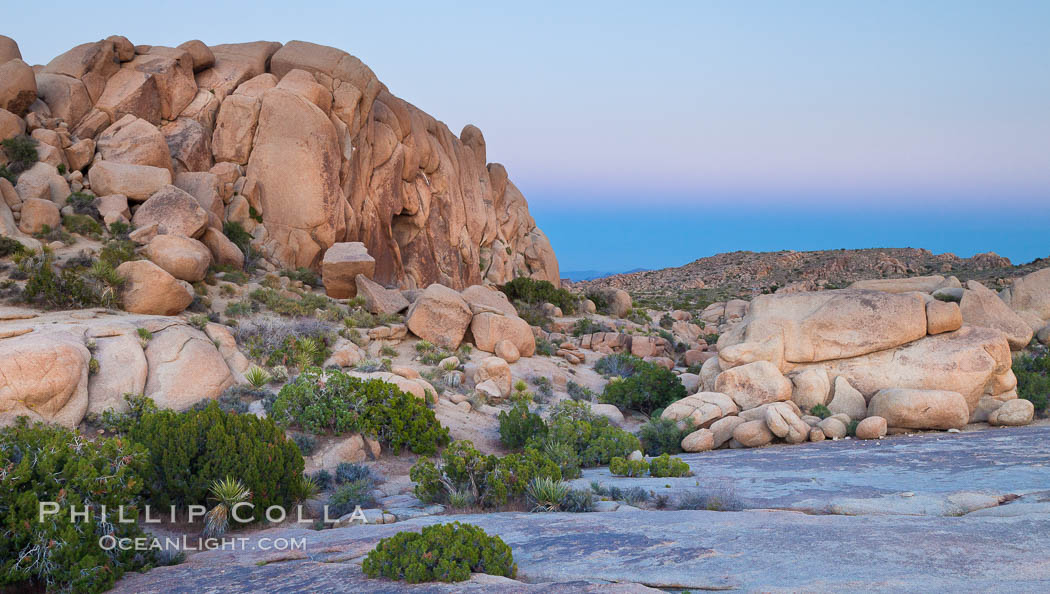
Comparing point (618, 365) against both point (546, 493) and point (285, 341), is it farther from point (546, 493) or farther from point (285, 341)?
point (546, 493)

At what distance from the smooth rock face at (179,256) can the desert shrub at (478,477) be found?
13144mm

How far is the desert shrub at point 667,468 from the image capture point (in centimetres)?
1045

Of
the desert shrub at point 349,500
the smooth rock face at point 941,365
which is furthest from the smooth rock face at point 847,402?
the desert shrub at point 349,500

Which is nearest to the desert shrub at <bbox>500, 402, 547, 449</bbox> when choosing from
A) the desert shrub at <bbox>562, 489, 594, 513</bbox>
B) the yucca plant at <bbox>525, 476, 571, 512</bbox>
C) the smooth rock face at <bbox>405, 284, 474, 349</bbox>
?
the yucca plant at <bbox>525, 476, 571, 512</bbox>

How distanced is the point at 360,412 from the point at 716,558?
907cm

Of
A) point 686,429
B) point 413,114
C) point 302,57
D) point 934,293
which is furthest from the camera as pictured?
Result: point 413,114

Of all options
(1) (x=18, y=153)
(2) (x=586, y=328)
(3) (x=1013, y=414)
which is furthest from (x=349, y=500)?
(2) (x=586, y=328)

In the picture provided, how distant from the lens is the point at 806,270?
207ft

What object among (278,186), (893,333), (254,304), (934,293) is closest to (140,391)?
(254,304)

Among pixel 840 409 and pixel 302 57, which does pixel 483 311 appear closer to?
pixel 840 409

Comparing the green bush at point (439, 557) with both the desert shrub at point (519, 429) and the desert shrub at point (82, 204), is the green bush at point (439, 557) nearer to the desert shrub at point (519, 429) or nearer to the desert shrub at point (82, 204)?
the desert shrub at point (519, 429)

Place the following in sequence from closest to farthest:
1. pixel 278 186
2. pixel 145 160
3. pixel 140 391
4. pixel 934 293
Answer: pixel 140 391 < pixel 934 293 < pixel 145 160 < pixel 278 186

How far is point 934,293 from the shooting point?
1770 centimetres

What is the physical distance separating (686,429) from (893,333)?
18.4 feet
